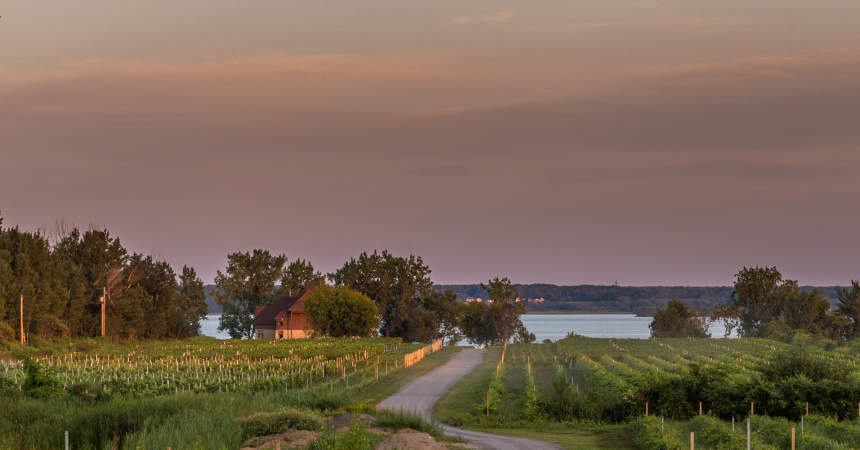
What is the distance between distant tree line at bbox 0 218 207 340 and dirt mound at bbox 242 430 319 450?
2325 inches

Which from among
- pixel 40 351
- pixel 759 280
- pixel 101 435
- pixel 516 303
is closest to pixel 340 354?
pixel 40 351

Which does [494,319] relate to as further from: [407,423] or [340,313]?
[407,423]

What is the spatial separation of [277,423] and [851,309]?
121969 mm

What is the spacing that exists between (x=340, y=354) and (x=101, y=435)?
50.9 metres

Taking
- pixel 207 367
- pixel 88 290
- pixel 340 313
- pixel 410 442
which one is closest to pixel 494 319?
pixel 340 313

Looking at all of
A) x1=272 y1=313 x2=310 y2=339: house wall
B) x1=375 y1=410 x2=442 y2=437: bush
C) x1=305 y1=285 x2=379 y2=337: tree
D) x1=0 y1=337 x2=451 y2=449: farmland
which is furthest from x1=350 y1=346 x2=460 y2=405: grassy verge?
x1=272 y1=313 x2=310 y2=339: house wall

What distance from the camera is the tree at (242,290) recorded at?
440ft

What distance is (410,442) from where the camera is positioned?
26094mm

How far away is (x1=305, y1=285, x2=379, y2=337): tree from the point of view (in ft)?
374

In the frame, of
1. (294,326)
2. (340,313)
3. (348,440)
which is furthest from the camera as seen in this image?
(294,326)

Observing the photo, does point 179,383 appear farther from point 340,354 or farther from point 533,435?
point 340,354

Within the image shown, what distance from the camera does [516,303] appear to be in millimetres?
150000

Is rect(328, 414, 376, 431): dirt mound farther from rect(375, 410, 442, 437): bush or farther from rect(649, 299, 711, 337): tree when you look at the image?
rect(649, 299, 711, 337): tree

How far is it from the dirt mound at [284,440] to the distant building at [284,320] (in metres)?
96.1
